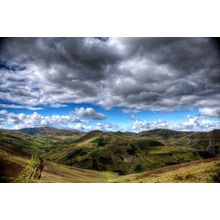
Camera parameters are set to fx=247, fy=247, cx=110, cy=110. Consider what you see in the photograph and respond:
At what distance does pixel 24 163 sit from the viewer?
20.9 meters

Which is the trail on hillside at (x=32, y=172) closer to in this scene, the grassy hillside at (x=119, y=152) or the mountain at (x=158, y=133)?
the mountain at (x=158, y=133)

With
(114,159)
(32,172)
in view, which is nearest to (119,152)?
(114,159)

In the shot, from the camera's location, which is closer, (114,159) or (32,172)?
(32,172)

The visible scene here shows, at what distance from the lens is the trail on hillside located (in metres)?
18.6

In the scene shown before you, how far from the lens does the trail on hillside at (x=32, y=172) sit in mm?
18634

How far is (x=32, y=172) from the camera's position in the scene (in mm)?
19484

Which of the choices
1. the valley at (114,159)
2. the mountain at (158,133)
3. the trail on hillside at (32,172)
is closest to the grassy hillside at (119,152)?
the valley at (114,159)

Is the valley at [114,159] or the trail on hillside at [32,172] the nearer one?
the trail on hillside at [32,172]

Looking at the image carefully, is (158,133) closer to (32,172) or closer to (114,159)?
(114,159)

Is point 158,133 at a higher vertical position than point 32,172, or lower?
higher
